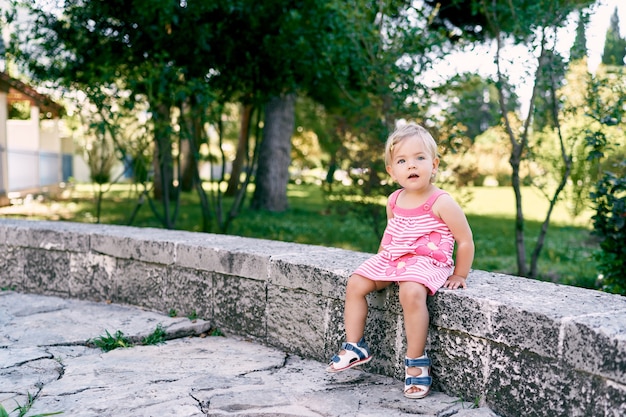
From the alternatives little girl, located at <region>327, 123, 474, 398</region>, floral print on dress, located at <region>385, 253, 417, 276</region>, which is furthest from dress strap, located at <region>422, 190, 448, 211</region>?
floral print on dress, located at <region>385, 253, 417, 276</region>

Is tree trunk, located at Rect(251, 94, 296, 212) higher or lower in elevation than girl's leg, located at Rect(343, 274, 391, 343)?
higher

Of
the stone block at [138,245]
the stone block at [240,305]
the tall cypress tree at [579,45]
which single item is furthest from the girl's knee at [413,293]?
the tall cypress tree at [579,45]

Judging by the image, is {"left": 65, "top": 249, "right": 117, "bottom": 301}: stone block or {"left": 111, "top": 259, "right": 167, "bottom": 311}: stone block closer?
{"left": 111, "top": 259, "right": 167, "bottom": 311}: stone block

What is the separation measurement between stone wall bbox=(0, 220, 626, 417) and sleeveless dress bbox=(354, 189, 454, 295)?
14 cm

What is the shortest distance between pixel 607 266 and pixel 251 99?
420 centimetres

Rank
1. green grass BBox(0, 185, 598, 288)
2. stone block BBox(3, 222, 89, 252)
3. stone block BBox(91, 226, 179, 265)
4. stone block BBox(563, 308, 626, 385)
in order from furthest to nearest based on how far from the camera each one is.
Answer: green grass BBox(0, 185, 598, 288) → stone block BBox(3, 222, 89, 252) → stone block BBox(91, 226, 179, 265) → stone block BBox(563, 308, 626, 385)

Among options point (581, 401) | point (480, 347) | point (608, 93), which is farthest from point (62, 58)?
point (581, 401)

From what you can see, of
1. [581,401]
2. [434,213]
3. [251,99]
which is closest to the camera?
[581,401]

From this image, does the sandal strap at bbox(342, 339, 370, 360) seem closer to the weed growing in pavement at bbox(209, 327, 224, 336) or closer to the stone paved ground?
the stone paved ground

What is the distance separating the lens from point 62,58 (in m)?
7.59

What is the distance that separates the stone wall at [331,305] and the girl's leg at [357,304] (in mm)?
105

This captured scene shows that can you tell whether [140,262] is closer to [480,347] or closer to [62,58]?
[480,347]

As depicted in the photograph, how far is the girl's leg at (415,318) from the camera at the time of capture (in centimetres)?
277

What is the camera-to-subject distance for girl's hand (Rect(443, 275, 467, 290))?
287 centimetres
